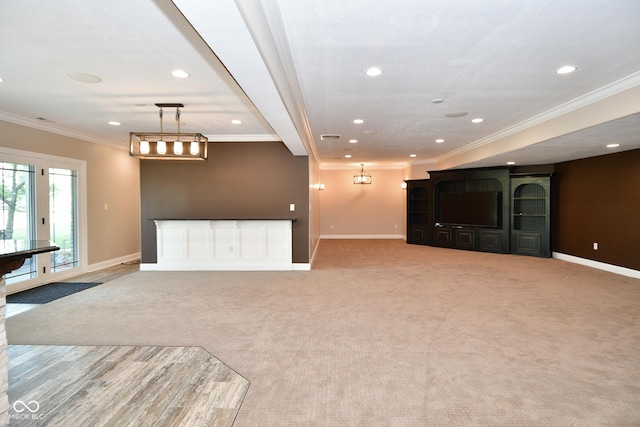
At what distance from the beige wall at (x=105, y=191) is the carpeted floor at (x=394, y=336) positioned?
164 cm

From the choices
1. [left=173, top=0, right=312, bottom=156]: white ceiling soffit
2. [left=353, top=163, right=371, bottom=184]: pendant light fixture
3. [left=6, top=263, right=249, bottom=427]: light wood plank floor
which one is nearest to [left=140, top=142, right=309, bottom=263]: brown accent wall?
[left=173, top=0, right=312, bottom=156]: white ceiling soffit

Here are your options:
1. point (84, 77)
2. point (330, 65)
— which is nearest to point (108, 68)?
point (84, 77)

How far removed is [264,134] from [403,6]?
4.45 meters

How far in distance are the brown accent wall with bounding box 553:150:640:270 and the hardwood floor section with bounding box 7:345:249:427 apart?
7157 mm

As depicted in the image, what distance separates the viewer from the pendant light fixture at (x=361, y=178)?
11.6 metres

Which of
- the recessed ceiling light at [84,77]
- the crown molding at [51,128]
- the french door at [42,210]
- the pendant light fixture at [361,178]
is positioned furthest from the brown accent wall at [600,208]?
the french door at [42,210]

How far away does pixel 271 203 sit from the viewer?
22.4 ft

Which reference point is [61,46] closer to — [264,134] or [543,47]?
[264,134]

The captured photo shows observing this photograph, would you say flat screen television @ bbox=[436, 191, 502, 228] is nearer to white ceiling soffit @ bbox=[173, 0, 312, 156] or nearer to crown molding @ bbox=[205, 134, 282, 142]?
crown molding @ bbox=[205, 134, 282, 142]

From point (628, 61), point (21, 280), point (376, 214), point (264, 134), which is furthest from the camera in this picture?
point (376, 214)

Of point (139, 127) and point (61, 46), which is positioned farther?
point (139, 127)

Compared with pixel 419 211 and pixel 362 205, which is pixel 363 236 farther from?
pixel 419 211

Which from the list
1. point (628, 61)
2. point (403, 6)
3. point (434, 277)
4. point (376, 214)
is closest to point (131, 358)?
point (403, 6)

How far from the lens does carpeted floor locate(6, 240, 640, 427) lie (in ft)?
7.25
